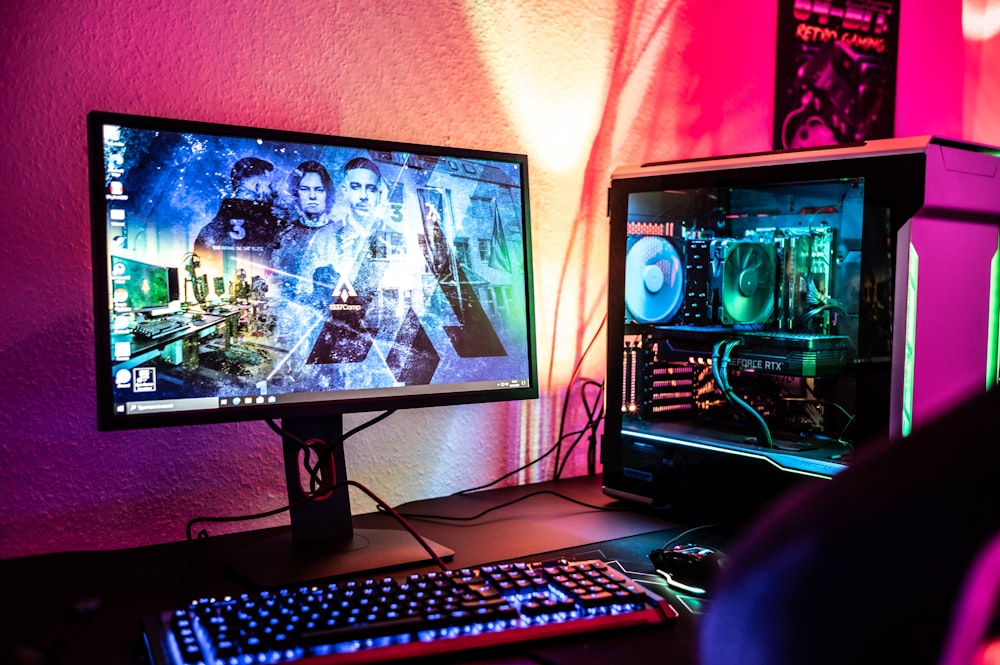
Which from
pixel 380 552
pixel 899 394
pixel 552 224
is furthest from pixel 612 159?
pixel 380 552

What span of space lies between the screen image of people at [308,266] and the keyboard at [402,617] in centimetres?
28

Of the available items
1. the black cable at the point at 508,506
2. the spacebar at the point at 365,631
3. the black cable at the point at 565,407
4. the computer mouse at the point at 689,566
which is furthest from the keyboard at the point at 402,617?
the black cable at the point at 565,407

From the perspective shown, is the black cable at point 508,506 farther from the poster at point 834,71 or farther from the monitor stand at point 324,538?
the poster at point 834,71

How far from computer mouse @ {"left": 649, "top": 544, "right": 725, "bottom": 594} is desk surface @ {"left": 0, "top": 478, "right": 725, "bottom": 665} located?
17mm

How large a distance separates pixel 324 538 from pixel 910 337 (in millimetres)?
761

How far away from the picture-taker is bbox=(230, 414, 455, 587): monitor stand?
959mm

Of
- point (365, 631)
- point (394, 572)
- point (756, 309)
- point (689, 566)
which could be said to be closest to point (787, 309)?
point (756, 309)

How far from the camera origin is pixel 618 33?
151 centimetres

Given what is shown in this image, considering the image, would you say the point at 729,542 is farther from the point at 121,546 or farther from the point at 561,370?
the point at 121,546

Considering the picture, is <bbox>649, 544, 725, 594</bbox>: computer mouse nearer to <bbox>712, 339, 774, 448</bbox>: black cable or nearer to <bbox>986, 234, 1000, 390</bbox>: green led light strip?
<bbox>712, 339, 774, 448</bbox>: black cable

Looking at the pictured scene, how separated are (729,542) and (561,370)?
473 mm

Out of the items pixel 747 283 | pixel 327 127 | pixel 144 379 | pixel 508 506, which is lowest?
pixel 508 506

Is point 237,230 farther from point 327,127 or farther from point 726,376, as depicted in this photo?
point 726,376

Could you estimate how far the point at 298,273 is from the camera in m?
0.97
